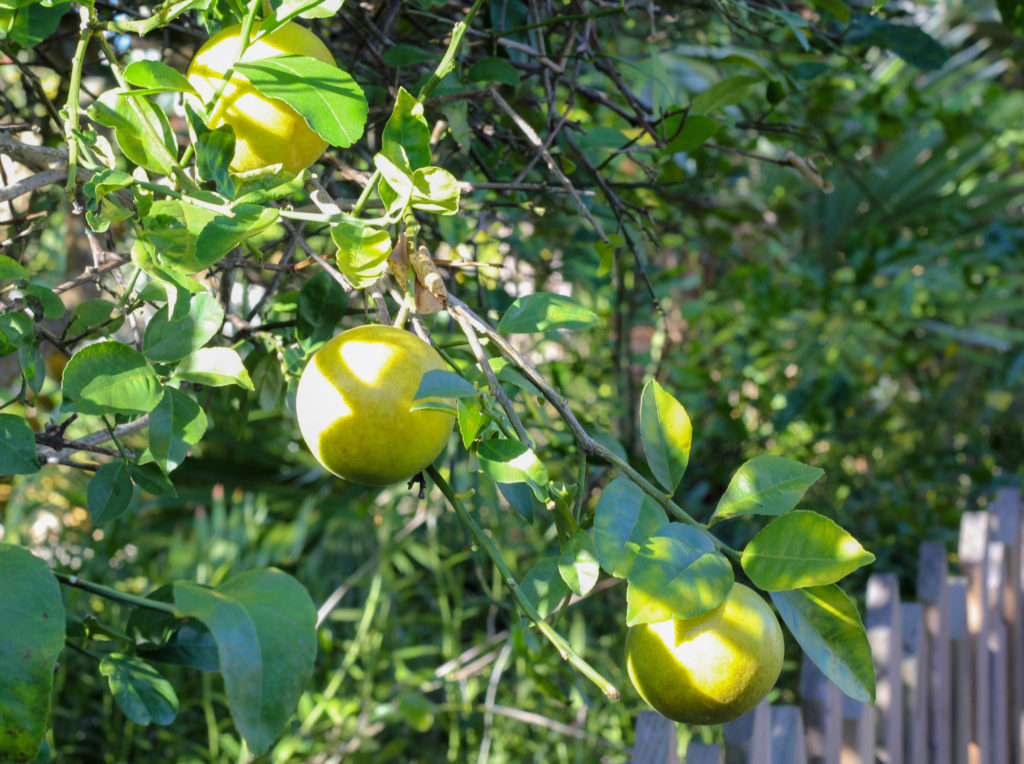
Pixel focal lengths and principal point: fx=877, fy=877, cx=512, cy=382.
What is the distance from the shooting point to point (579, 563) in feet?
1.35

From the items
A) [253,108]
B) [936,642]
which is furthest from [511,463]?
[936,642]

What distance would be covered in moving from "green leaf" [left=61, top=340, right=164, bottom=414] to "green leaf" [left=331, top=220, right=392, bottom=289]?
4.6 inches

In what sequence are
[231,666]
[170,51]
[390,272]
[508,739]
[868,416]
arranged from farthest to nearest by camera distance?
[868,416]
[508,739]
[170,51]
[390,272]
[231,666]

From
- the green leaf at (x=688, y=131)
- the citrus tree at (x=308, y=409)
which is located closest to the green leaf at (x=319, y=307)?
the citrus tree at (x=308, y=409)

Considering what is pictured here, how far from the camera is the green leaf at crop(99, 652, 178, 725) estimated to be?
1.75ft

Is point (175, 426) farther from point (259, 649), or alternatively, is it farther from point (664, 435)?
point (664, 435)

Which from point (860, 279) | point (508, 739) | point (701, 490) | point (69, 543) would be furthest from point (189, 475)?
point (860, 279)

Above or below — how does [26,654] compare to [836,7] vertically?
below

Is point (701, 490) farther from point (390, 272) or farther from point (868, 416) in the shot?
point (390, 272)

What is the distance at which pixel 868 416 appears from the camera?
2.52 m

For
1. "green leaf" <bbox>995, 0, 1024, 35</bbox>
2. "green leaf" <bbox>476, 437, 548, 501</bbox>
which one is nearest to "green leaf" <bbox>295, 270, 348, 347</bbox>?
"green leaf" <bbox>476, 437, 548, 501</bbox>

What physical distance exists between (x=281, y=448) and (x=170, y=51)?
6.42 feet

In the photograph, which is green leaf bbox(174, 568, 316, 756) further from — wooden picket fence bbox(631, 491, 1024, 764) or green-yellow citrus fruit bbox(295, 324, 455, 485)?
wooden picket fence bbox(631, 491, 1024, 764)

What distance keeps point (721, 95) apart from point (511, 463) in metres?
0.53
